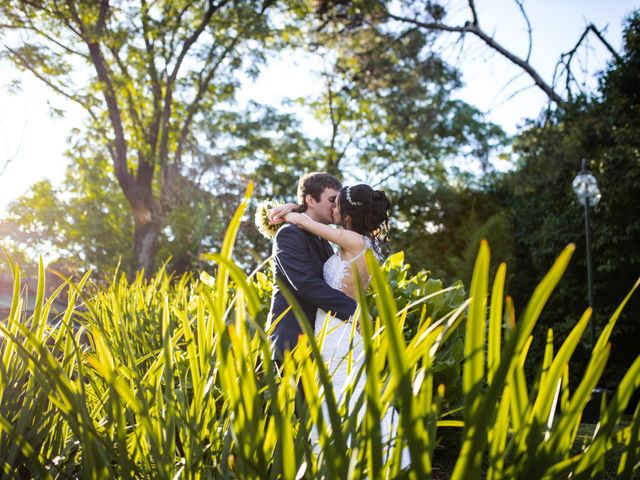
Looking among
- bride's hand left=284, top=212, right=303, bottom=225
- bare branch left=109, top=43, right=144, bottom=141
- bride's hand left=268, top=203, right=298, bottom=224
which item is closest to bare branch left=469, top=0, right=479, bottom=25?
bare branch left=109, top=43, right=144, bottom=141

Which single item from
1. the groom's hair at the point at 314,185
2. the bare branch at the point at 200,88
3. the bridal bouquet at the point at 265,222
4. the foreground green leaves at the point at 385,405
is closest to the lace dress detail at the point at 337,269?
the groom's hair at the point at 314,185

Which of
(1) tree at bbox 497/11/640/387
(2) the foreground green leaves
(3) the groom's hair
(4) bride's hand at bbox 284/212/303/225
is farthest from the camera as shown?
(1) tree at bbox 497/11/640/387

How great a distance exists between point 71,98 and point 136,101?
2.46 m

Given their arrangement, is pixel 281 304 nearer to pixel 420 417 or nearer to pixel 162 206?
pixel 420 417

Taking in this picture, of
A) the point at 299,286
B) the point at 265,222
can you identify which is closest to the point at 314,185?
the point at 265,222

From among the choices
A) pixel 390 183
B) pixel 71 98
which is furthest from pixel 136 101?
pixel 390 183

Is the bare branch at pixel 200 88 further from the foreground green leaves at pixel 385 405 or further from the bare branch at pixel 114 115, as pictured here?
the foreground green leaves at pixel 385 405

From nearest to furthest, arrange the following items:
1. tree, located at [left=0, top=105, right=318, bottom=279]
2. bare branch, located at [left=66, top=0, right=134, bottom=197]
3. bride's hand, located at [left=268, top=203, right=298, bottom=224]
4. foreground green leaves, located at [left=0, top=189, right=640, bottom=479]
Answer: foreground green leaves, located at [left=0, top=189, right=640, bottom=479]
bride's hand, located at [left=268, top=203, right=298, bottom=224]
bare branch, located at [left=66, top=0, right=134, bottom=197]
tree, located at [left=0, top=105, right=318, bottom=279]

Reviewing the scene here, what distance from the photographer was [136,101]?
1809 centimetres

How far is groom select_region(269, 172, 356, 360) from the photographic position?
308cm

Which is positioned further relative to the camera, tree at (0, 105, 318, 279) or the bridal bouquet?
tree at (0, 105, 318, 279)

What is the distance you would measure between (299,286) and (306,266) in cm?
14

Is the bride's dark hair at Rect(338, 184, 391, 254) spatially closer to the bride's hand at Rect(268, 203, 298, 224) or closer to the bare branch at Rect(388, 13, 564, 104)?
the bride's hand at Rect(268, 203, 298, 224)

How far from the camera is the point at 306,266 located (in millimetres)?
3227
